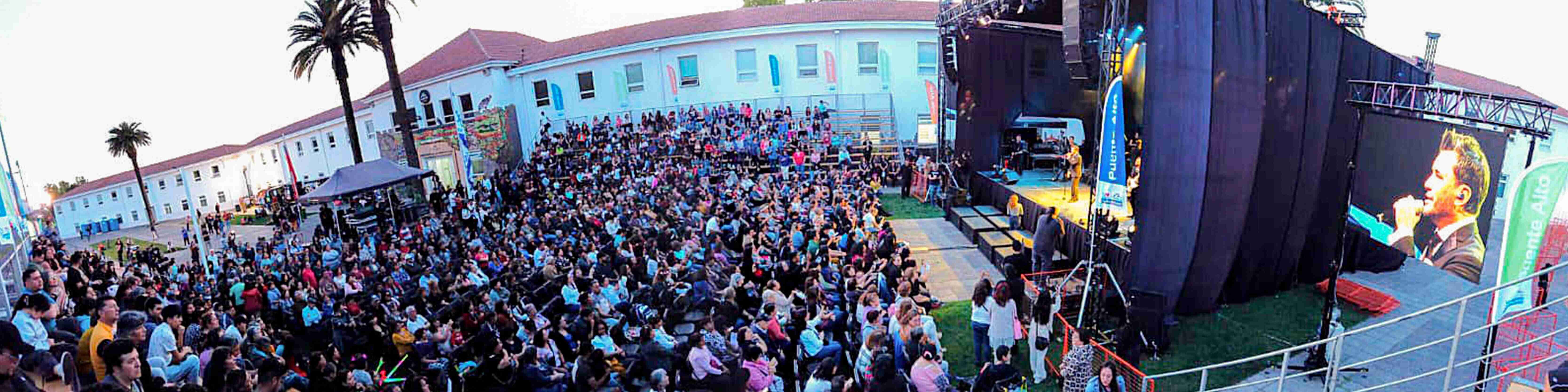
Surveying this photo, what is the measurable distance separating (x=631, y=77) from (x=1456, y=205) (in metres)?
25.8

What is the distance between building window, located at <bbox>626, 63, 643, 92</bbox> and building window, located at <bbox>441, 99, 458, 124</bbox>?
9.03 metres

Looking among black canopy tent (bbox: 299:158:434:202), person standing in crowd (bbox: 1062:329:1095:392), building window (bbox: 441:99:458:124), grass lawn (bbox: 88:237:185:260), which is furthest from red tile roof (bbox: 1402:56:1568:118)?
grass lawn (bbox: 88:237:185:260)

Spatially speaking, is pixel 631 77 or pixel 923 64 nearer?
pixel 923 64

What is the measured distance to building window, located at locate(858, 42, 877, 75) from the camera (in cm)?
2677

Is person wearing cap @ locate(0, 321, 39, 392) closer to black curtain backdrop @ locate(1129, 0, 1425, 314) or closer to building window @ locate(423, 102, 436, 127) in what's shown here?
→ black curtain backdrop @ locate(1129, 0, 1425, 314)

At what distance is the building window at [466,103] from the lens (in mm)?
29906

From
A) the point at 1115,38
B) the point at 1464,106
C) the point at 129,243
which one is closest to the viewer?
the point at 1464,106

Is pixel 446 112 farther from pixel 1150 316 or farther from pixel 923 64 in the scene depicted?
pixel 1150 316

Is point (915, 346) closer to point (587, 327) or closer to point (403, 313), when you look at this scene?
point (587, 327)

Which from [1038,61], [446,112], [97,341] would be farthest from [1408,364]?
[446,112]

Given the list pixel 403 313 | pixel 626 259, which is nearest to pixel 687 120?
pixel 626 259

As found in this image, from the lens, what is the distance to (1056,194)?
48.5 ft

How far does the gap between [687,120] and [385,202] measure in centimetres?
1034

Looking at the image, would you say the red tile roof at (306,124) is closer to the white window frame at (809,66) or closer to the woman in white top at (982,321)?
the white window frame at (809,66)
